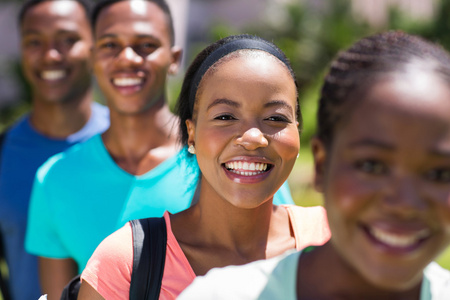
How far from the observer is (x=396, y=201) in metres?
1.48

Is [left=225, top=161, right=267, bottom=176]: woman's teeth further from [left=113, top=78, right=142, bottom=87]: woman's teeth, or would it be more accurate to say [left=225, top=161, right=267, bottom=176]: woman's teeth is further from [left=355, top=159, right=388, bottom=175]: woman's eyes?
[left=113, top=78, right=142, bottom=87]: woman's teeth

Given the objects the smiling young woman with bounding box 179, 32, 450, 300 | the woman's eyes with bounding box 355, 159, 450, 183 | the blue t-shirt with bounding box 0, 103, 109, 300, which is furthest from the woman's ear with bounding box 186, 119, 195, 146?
the blue t-shirt with bounding box 0, 103, 109, 300

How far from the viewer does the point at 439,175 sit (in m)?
1.50

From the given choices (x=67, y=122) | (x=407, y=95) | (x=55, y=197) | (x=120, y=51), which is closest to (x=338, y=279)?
(x=407, y=95)

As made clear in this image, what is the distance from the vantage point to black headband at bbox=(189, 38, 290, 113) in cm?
249

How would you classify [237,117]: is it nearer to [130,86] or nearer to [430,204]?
[430,204]

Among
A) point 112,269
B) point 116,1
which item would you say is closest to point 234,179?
point 112,269

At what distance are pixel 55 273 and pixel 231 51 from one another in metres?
1.50

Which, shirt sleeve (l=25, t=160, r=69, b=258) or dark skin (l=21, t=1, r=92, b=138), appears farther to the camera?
dark skin (l=21, t=1, r=92, b=138)

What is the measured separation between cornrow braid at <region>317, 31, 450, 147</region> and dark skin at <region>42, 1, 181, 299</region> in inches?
64.9

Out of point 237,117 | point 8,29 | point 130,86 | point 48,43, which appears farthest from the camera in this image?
point 8,29

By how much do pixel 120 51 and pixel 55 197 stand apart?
0.86m

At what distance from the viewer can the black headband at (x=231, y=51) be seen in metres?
2.49

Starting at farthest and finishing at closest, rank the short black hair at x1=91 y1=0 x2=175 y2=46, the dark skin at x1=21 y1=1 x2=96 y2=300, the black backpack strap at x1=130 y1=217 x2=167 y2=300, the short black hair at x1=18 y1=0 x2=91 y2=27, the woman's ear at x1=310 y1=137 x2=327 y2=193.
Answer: the short black hair at x1=18 y1=0 x2=91 y2=27, the dark skin at x1=21 y1=1 x2=96 y2=300, the short black hair at x1=91 y1=0 x2=175 y2=46, the black backpack strap at x1=130 y1=217 x2=167 y2=300, the woman's ear at x1=310 y1=137 x2=327 y2=193
